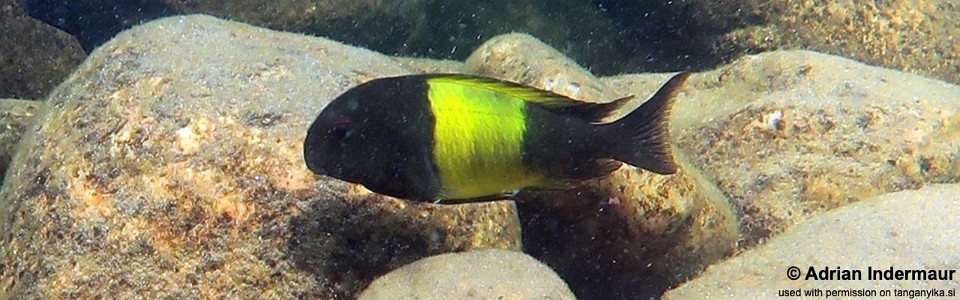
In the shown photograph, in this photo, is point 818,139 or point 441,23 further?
point 441,23

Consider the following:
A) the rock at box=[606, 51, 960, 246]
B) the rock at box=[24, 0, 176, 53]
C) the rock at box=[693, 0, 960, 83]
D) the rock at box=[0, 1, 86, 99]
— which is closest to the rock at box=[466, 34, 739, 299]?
the rock at box=[606, 51, 960, 246]

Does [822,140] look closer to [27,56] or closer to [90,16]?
[90,16]

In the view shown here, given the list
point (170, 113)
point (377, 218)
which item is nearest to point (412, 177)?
point (377, 218)

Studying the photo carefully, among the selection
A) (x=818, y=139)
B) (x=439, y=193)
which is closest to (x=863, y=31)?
(x=818, y=139)

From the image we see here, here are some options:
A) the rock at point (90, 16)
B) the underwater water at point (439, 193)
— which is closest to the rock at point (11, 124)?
the underwater water at point (439, 193)

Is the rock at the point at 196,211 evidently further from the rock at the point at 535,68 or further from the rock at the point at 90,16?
the rock at the point at 90,16

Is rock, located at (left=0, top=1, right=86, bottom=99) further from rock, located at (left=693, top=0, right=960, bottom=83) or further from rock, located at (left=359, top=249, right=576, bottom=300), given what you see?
rock, located at (left=693, top=0, right=960, bottom=83)
